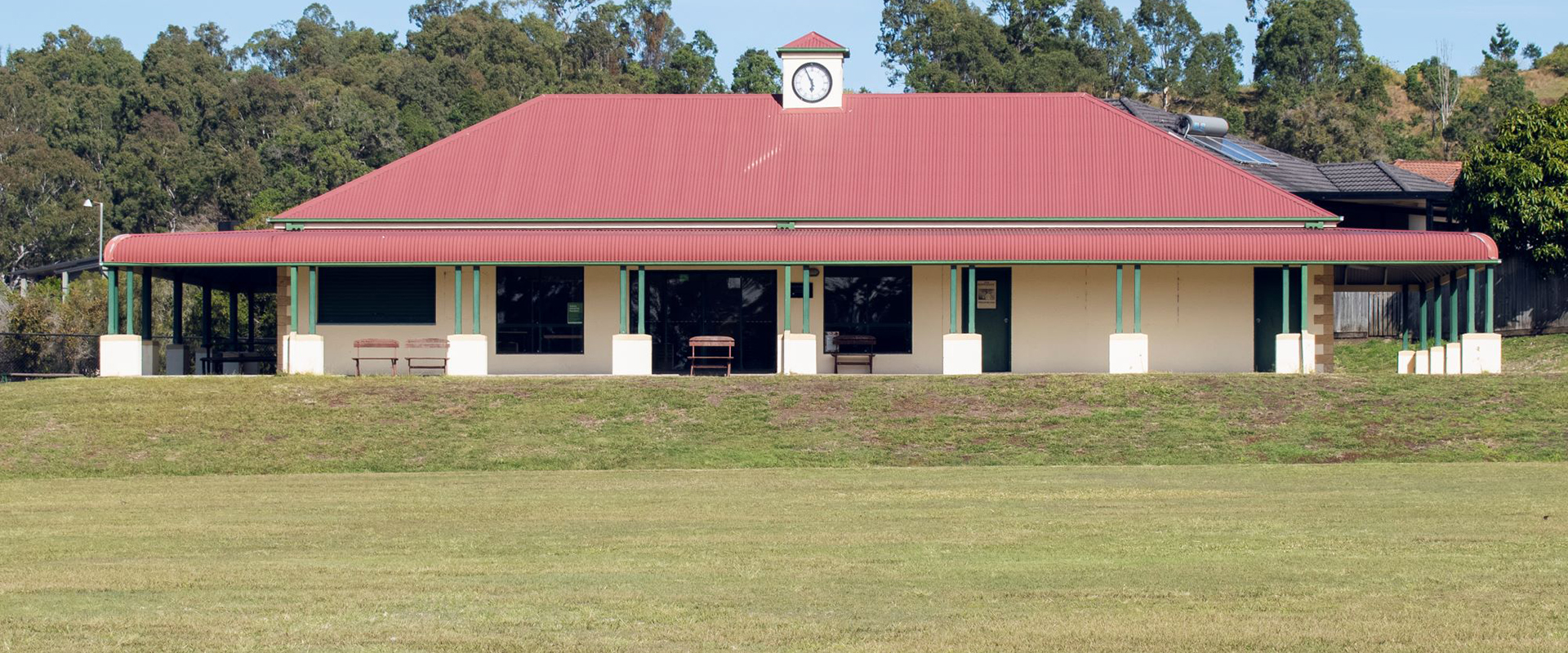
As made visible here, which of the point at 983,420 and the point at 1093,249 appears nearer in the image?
the point at 983,420

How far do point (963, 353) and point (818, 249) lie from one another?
2857 millimetres

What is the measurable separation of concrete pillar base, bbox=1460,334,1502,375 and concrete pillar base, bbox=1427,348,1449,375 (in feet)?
3.04

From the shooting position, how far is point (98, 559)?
514 inches

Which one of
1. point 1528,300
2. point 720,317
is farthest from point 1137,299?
point 1528,300

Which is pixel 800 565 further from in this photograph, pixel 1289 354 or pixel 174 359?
pixel 174 359

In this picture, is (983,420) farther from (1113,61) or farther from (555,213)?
(1113,61)

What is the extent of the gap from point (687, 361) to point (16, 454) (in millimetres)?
12283

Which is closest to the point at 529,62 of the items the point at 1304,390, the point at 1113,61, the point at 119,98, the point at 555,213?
the point at 119,98

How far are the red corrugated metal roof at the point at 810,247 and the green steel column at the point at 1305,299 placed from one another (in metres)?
0.39

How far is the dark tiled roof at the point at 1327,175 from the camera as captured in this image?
39594 millimetres

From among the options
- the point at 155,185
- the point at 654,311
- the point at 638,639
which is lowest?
the point at 638,639

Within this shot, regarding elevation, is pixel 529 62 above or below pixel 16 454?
above

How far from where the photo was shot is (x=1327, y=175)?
41875mm

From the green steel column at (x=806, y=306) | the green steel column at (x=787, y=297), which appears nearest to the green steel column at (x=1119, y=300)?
the green steel column at (x=806, y=306)
